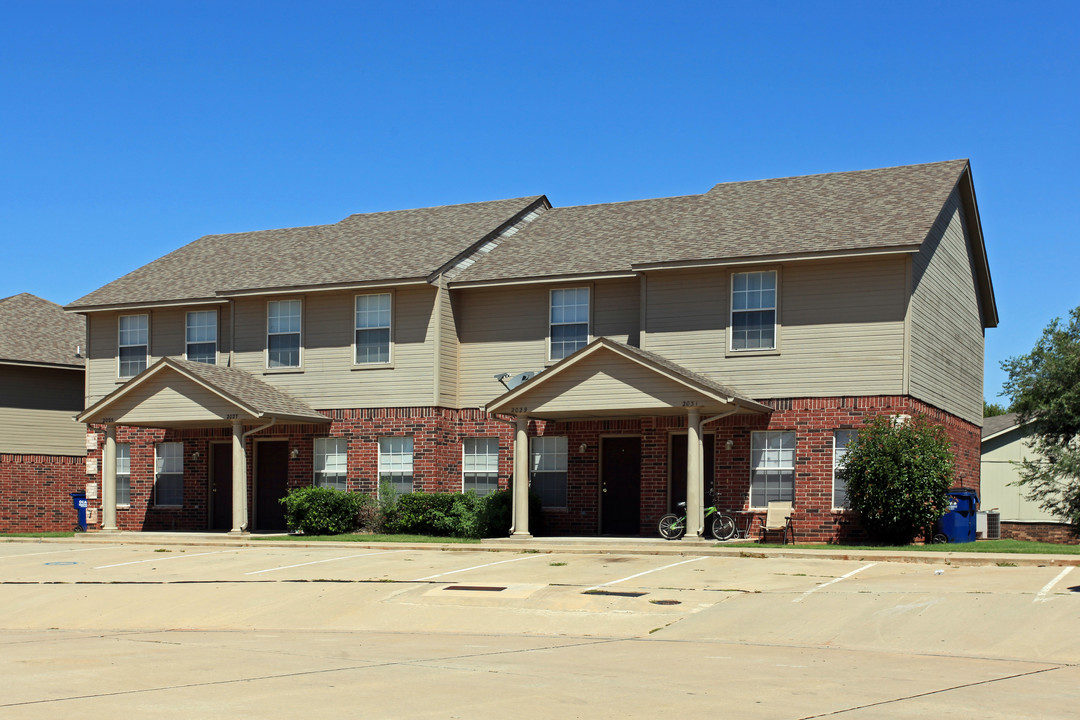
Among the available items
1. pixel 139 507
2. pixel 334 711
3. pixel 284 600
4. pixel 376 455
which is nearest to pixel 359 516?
pixel 376 455

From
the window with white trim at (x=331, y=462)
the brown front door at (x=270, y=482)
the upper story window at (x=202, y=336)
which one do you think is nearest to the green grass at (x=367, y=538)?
the window with white trim at (x=331, y=462)

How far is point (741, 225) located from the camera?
2680 centimetres

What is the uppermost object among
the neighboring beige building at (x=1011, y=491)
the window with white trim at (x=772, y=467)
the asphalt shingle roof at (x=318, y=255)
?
the asphalt shingle roof at (x=318, y=255)

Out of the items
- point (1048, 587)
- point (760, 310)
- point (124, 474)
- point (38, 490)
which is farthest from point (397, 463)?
point (1048, 587)

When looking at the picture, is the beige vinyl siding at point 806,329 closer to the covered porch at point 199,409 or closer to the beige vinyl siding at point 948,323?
the beige vinyl siding at point 948,323

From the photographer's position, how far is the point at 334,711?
346 inches

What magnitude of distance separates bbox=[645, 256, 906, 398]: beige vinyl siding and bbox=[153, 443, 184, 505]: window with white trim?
512 inches

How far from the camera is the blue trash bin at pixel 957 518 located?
2352cm

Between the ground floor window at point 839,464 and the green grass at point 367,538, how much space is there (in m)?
7.57

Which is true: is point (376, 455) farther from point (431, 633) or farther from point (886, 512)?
point (431, 633)

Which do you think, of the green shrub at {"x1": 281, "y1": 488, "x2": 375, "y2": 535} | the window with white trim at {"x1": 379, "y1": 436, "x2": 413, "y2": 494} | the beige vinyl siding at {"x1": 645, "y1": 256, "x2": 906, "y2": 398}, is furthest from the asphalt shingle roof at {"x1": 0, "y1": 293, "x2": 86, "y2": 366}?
the beige vinyl siding at {"x1": 645, "y1": 256, "x2": 906, "y2": 398}

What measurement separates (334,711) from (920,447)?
54.6ft

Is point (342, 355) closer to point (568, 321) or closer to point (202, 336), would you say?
point (202, 336)

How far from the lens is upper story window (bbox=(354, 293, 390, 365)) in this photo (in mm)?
28219
